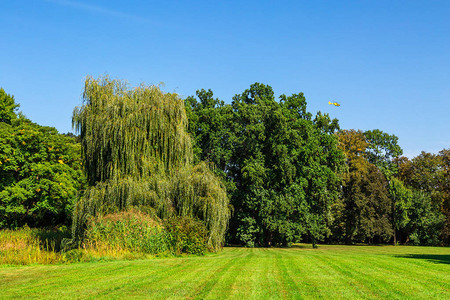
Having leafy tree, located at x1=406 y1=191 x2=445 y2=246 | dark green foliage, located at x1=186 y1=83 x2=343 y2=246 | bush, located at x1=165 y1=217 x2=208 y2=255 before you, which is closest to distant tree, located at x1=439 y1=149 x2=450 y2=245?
leafy tree, located at x1=406 y1=191 x2=445 y2=246

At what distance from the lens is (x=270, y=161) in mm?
34062

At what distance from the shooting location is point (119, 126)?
69.0 feet

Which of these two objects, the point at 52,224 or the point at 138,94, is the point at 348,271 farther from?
the point at 52,224

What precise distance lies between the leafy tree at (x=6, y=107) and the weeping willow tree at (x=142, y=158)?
1973 centimetres

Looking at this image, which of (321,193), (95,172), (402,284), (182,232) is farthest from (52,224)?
(402,284)

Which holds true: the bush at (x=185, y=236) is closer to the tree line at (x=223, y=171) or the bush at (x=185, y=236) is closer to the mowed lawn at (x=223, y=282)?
the tree line at (x=223, y=171)

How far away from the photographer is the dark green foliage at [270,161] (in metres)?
32.2

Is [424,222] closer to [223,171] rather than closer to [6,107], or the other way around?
[223,171]

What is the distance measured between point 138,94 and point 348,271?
16.3 meters

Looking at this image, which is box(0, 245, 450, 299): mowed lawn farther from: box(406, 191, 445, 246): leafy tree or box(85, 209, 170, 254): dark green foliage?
box(406, 191, 445, 246): leafy tree

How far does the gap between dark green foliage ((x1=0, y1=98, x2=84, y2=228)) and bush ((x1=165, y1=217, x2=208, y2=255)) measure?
48.7 ft

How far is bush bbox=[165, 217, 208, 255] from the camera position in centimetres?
1800

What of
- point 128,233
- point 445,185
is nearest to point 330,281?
point 128,233

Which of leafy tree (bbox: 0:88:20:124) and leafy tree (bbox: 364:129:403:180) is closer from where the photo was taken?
leafy tree (bbox: 0:88:20:124)
